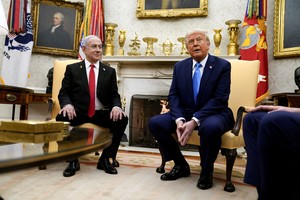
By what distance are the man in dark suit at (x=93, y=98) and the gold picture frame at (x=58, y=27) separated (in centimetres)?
218

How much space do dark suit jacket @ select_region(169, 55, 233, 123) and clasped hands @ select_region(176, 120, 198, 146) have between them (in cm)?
11

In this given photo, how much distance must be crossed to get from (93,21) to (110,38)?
397 millimetres

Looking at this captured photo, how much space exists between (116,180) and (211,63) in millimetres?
1322

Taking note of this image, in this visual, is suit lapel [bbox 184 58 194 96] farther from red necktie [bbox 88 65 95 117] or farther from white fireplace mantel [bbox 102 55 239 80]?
white fireplace mantel [bbox 102 55 239 80]

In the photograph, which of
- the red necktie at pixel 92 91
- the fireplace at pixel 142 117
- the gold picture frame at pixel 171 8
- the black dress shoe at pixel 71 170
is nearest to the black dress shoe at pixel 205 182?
the black dress shoe at pixel 71 170

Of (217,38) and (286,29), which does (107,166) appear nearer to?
(217,38)

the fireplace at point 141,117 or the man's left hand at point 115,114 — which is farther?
the fireplace at point 141,117

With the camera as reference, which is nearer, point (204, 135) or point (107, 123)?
point (204, 135)

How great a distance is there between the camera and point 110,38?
4840 millimetres

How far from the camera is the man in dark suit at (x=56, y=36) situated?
197 inches

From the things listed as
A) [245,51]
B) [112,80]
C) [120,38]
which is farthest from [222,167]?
[120,38]

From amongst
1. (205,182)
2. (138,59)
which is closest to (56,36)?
(138,59)

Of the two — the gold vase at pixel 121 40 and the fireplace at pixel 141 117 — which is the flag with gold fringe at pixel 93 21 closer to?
the gold vase at pixel 121 40

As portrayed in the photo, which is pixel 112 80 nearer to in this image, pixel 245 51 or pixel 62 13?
pixel 245 51
